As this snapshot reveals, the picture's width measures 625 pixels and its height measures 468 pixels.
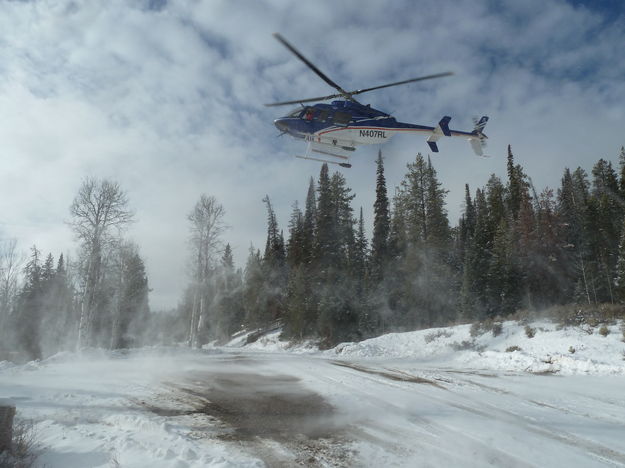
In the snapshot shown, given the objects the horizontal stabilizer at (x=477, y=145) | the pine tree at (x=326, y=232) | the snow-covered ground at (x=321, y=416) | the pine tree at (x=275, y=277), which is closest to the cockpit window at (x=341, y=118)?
the horizontal stabilizer at (x=477, y=145)

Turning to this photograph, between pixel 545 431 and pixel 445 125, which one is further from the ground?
pixel 445 125

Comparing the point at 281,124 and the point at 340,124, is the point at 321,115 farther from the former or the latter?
the point at 281,124

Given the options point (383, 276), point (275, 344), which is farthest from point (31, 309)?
point (383, 276)

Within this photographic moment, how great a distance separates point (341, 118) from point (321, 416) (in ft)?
40.0

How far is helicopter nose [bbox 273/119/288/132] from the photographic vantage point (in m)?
16.6

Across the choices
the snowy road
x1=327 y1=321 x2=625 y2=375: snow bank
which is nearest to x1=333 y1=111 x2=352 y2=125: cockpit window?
the snowy road

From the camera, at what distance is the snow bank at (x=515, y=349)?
13906mm

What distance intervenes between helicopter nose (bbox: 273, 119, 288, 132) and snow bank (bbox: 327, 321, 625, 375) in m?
12.4

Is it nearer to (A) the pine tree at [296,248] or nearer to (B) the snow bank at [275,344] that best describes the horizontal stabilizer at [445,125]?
(B) the snow bank at [275,344]

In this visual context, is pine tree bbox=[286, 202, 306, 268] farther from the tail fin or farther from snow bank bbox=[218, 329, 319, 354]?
the tail fin

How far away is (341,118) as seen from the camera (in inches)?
637

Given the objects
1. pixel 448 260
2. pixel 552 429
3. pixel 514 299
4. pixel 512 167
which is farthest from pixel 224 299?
pixel 552 429

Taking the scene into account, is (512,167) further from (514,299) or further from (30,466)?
(30,466)

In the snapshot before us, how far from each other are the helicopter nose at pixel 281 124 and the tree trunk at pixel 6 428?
13.9 meters
